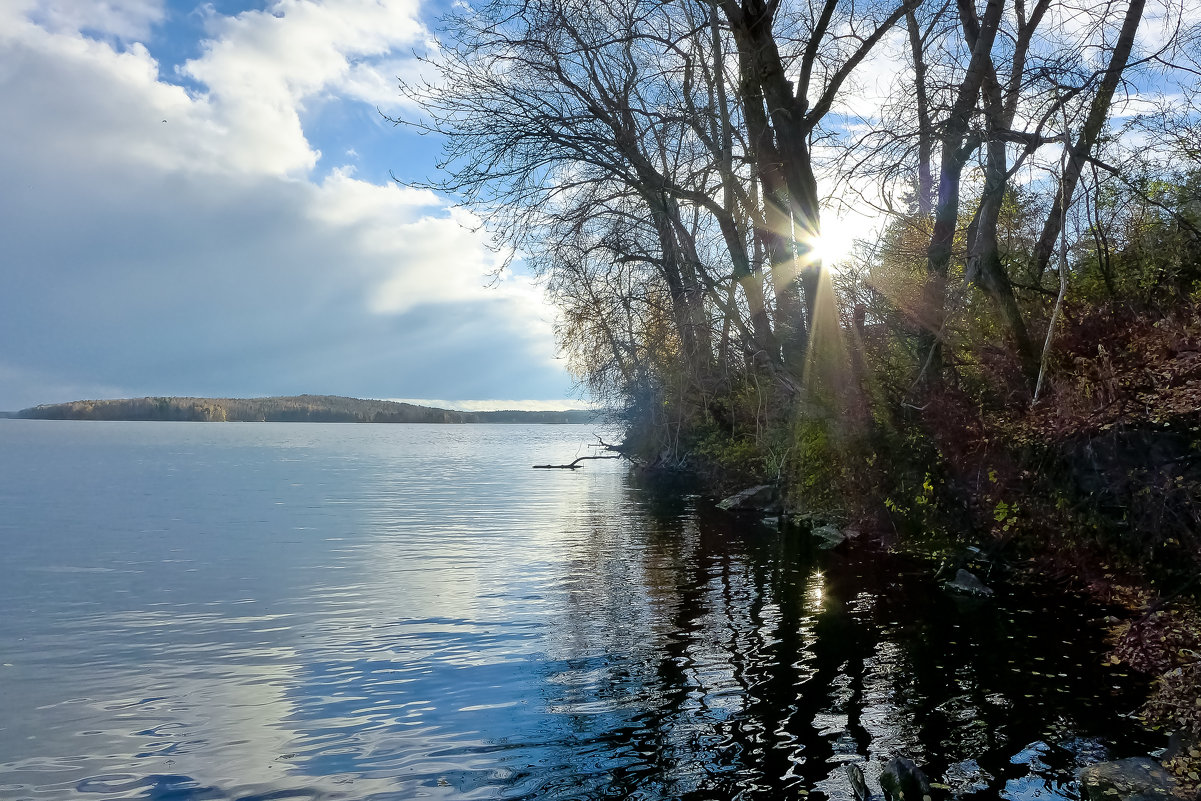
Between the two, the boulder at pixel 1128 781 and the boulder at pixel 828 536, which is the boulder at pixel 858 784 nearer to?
the boulder at pixel 1128 781

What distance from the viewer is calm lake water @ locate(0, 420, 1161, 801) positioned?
667cm

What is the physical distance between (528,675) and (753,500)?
18399 millimetres

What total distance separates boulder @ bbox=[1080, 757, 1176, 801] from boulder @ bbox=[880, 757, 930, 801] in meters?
→ 1.19

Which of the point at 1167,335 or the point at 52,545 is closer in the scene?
the point at 1167,335

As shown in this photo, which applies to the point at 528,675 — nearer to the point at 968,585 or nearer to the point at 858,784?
the point at 858,784

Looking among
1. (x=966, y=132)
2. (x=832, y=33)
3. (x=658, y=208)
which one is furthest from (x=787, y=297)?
(x=966, y=132)

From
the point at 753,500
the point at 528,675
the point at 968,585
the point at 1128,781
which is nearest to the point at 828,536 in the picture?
the point at 968,585

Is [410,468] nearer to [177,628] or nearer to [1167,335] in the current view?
[177,628]

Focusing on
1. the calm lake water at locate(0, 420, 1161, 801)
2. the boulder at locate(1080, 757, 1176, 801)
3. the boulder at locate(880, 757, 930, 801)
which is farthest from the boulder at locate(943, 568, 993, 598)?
the boulder at locate(880, 757, 930, 801)

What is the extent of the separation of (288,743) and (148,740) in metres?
1.42

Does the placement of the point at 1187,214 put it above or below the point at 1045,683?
above

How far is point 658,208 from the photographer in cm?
1761

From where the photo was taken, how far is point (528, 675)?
934cm

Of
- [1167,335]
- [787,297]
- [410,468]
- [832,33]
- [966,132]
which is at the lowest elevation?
[410,468]
